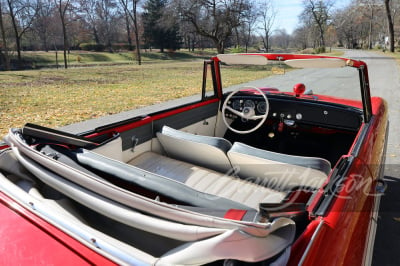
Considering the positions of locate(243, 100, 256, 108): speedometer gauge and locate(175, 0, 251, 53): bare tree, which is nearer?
locate(243, 100, 256, 108): speedometer gauge

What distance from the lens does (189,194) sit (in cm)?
154

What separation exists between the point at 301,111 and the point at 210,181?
1679mm

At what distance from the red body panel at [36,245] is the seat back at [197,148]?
1349 mm

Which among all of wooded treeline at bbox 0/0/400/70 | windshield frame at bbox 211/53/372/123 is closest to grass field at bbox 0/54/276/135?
windshield frame at bbox 211/53/372/123

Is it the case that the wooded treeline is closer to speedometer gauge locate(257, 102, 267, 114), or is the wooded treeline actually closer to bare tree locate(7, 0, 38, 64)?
bare tree locate(7, 0, 38, 64)

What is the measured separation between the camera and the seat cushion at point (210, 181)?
7.62ft

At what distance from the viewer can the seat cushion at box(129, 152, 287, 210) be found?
7.62 ft

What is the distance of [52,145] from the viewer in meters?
2.10

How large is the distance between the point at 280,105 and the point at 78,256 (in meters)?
3.06

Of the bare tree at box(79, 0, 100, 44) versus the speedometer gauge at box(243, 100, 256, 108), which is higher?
the bare tree at box(79, 0, 100, 44)

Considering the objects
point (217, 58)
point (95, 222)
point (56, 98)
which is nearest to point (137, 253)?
point (95, 222)

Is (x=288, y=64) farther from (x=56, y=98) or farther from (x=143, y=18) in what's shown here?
(x=143, y=18)

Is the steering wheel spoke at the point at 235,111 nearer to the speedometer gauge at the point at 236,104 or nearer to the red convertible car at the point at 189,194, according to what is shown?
the speedometer gauge at the point at 236,104

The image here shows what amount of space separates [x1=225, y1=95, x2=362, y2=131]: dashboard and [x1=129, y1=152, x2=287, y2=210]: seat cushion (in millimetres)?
1260
